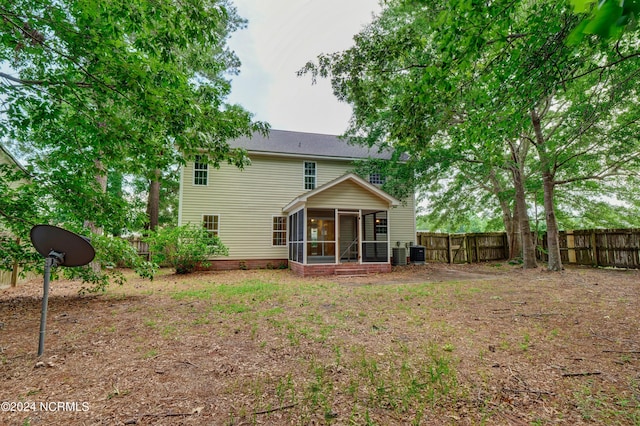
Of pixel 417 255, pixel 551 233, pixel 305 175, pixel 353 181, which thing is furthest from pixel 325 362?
pixel 417 255

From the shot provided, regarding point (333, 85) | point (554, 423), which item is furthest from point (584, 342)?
point (333, 85)

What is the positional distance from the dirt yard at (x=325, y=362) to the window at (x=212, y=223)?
677cm

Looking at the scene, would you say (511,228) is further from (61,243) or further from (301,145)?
(61,243)

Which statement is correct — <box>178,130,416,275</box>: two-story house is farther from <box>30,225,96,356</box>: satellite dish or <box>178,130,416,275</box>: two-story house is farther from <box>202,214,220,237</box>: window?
<box>30,225,96,356</box>: satellite dish

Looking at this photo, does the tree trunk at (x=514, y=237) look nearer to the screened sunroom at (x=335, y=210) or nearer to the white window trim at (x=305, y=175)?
the screened sunroom at (x=335, y=210)

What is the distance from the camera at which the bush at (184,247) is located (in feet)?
35.1

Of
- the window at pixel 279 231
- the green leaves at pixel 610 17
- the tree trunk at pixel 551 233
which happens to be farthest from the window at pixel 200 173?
the tree trunk at pixel 551 233

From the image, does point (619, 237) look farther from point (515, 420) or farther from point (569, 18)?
point (515, 420)

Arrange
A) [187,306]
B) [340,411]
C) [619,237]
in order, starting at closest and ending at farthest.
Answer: [340,411], [187,306], [619,237]

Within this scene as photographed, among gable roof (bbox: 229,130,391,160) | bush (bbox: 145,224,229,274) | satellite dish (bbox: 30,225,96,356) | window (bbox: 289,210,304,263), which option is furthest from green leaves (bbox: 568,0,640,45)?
gable roof (bbox: 229,130,391,160)

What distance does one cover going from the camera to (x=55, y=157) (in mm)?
5633

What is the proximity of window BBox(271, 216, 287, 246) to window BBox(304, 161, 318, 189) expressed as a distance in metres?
2.14

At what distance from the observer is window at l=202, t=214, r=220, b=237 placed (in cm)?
1277

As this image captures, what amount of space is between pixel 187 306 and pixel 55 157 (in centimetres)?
404
